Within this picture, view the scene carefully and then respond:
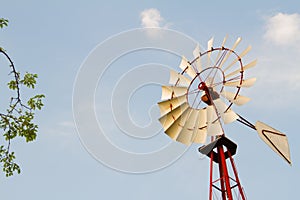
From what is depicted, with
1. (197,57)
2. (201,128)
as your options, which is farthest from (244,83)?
(197,57)

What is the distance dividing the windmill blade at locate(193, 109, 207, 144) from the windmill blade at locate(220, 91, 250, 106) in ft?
2.53

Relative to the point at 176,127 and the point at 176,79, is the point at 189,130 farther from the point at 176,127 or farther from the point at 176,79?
the point at 176,79

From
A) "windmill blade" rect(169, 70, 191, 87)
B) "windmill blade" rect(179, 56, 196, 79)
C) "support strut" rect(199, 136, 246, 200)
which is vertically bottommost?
"support strut" rect(199, 136, 246, 200)

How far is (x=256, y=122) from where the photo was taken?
11875 mm

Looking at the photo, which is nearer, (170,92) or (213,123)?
(213,123)

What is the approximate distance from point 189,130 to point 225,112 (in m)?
1.21

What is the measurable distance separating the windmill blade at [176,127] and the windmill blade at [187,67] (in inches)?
51.9

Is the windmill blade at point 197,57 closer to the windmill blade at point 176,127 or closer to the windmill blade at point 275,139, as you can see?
the windmill blade at point 176,127

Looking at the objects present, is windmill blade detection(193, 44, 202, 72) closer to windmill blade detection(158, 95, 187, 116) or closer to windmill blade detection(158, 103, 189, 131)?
windmill blade detection(158, 95, 187, 116)

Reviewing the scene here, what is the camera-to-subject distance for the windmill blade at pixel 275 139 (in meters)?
11.4

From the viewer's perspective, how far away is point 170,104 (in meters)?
12.4

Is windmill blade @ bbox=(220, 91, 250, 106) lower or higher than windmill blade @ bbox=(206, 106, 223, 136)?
higher

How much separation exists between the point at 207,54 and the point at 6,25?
8.92 meters

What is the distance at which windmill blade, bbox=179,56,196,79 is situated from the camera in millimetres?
12772
